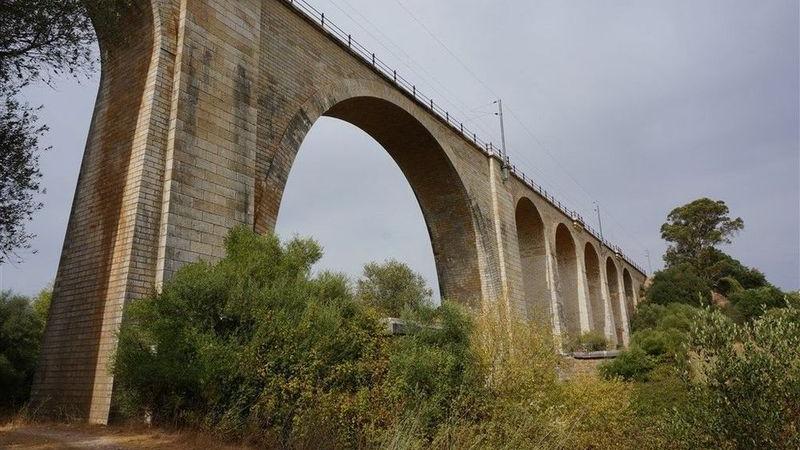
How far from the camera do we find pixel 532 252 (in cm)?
2556

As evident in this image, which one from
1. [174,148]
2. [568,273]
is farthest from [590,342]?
[174,148]

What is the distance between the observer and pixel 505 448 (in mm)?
7508

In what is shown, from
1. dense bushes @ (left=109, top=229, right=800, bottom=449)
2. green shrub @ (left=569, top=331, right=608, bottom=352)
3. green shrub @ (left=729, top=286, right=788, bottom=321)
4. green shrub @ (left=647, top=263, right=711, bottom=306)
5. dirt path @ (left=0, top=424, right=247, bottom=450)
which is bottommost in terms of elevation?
dirt path @ (left=0, top=424, right=247, bottom=450)

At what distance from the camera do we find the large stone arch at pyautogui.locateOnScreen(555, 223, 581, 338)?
28.6 meters

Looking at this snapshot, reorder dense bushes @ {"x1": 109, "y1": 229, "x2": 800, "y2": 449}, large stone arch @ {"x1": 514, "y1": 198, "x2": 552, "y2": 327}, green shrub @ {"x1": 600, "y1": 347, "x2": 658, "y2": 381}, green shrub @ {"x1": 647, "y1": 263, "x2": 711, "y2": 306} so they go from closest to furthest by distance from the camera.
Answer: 1. dense bushes @ {"x1": 109, "y1": 229, "x2": 800, "y2": 449}
2. green shrub @ {"x1": 600, "y1": 347, "x2": 658, "y2": 381}
3. large stone arch @ {"x1": 514, "y1": 198, "x2": 552, "y2": 327}
4. green shrub @ {"x1": 647, "y1": 263, "x2": 711, "y2": 306}

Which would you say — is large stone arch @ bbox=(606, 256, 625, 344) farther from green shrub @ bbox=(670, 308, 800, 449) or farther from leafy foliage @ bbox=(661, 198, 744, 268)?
green shrub @ bbox=(670, 308, 800, 449)

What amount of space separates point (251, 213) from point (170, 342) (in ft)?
11.8

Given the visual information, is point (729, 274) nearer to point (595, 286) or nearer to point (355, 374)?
point (595, 286)

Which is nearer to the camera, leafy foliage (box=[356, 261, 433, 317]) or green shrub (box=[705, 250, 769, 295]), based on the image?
leafy foliage (box=[356, 261, 433, 317])

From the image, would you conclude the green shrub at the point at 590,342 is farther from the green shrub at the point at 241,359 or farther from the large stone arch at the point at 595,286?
the green shrub at the point at 241,359

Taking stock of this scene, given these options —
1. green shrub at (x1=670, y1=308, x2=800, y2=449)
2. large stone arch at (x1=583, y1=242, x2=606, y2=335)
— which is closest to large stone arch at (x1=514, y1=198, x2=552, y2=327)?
large stone arch at (x1=583, y1=242, x2=606, y2=335)

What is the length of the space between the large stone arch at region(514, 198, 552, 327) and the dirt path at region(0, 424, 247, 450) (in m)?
19.9

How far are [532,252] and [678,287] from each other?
14.2m

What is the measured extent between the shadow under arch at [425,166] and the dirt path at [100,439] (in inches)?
292
